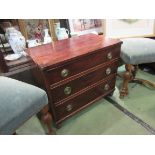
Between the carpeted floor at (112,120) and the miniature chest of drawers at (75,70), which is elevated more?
the miniature chest of drawers at (75,70)

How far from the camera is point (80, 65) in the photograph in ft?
4.01

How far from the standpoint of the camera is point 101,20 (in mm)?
1853

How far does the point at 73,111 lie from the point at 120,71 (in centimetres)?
103

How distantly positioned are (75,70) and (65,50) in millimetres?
171

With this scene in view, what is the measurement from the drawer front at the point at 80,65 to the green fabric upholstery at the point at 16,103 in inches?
6.2

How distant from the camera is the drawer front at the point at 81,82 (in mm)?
1214

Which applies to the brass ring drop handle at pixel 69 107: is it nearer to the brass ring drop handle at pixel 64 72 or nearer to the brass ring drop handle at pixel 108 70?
the brass ring drop handle at pixel 64 72

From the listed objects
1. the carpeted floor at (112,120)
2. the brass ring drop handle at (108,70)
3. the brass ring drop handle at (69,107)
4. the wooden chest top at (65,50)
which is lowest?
the carpeted floor at (112,120)

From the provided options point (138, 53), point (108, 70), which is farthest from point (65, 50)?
point (138, 53)

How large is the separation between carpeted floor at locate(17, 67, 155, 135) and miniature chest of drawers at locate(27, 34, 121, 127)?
0.13 meters

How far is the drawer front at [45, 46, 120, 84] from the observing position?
A: 3.65 feet

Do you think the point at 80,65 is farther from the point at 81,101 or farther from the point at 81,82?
the point at 81,101

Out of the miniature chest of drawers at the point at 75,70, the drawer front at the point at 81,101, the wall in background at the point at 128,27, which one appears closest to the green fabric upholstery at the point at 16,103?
the miniature chest of drawers at the point at 75,70

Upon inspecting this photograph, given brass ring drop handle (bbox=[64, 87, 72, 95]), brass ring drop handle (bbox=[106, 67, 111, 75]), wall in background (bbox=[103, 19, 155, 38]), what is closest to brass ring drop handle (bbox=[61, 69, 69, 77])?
brass ring drop handle (bbox=[64, 87, 72, 95])
